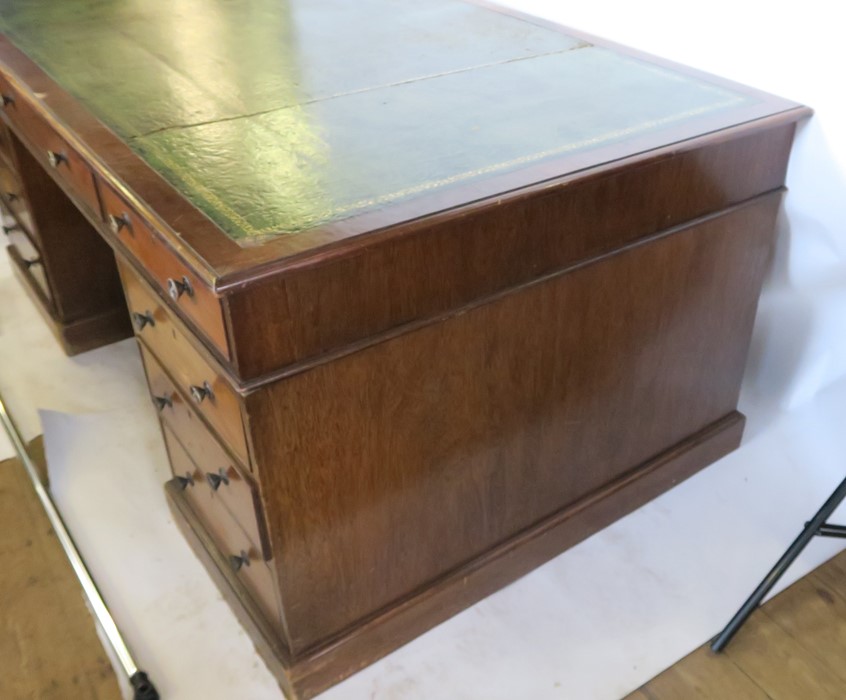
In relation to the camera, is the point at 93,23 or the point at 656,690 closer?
the point at 656,690

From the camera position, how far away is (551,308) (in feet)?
4.03

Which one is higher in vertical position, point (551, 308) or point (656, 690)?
point (551, 308)

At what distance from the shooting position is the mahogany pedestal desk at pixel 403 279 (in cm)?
102

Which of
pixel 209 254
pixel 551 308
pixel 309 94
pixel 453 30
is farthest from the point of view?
pixel 453 30

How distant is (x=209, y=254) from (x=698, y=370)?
0.97 metres

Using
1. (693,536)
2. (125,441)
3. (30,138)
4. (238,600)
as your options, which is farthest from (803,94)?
(125,441)

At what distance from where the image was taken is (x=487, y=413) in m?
1.26

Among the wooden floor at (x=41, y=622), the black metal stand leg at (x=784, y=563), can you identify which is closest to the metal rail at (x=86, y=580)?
the wooden floor at (x=41, y=622)

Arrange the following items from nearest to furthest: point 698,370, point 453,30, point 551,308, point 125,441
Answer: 1. point 551,308
2. point 698,370
3. point 453,30
4. point 125,441

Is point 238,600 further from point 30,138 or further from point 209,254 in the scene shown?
point 30,138

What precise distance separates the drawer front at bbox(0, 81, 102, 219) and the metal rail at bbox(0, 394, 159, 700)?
2.01ft

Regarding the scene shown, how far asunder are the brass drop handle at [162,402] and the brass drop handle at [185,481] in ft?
0.42

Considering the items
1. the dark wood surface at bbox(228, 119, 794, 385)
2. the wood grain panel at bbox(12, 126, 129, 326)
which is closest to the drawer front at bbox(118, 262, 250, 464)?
the dark wood surface at bbox(228, 119, 794, 385)

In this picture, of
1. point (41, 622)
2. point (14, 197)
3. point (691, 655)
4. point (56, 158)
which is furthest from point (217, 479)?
point (14, 197)
